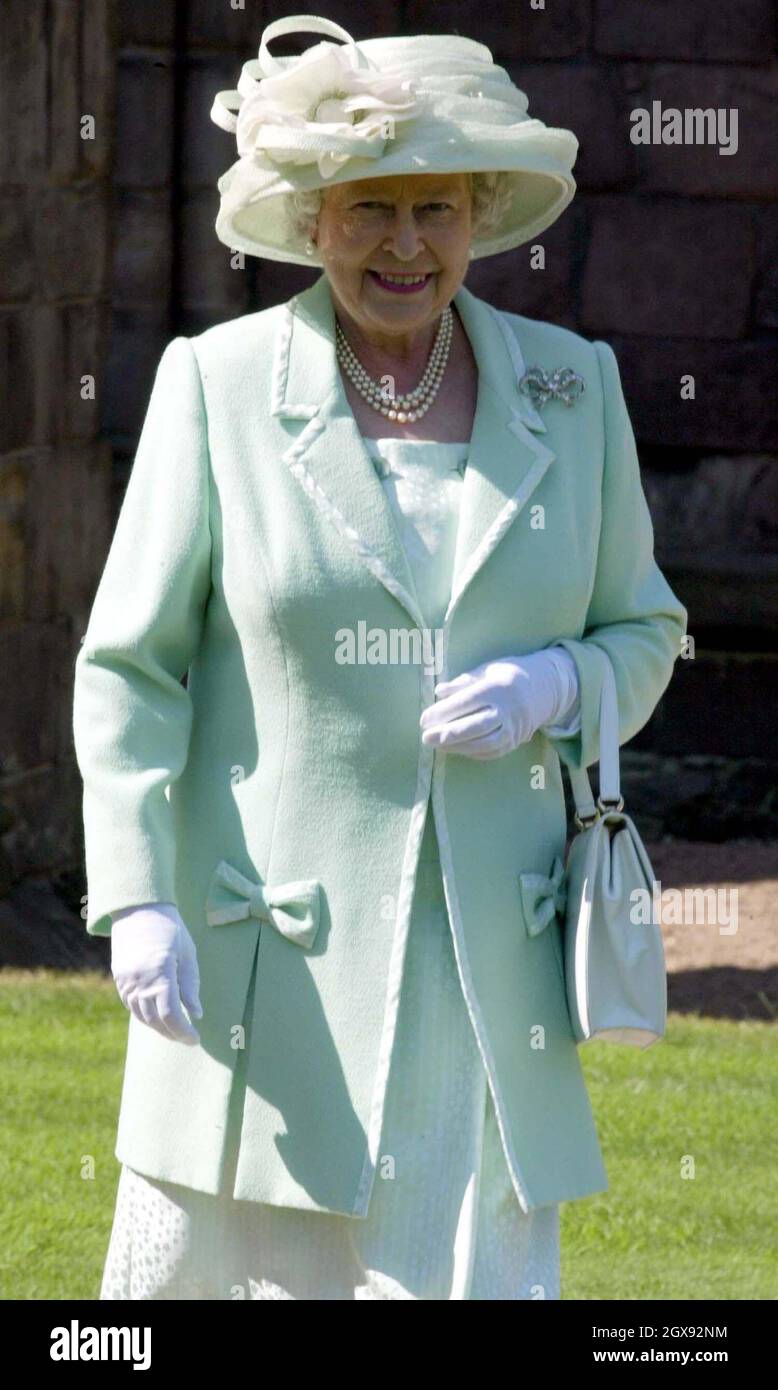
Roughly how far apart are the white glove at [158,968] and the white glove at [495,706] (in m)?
0.37

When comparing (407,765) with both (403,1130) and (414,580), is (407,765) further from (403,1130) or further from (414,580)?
(403,1130)

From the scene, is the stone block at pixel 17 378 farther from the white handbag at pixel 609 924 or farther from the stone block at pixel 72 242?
the white handbag at pixel 609 924

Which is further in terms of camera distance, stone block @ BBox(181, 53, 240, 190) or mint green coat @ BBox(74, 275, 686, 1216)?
stone block @ BBox(181, 53, 240, 190)

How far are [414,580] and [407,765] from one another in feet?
0.73

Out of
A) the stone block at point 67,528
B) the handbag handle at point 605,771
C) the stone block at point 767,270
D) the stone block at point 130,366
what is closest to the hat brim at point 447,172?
the handbag handle at point 605,771

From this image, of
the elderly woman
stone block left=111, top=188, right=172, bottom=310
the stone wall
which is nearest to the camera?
the elderly woman

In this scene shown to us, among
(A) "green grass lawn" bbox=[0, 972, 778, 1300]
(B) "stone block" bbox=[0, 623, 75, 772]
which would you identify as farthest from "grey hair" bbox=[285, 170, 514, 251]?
(B) "stone block" bbox=[0, 623, 75, 772]

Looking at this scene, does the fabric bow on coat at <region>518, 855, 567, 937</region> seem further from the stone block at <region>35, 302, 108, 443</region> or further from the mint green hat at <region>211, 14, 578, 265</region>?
the stone block at <region>35, 302, 108, 443</region>

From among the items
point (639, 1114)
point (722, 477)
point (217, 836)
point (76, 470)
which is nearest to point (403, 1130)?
point (217, 836)

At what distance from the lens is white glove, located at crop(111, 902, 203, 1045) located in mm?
3062

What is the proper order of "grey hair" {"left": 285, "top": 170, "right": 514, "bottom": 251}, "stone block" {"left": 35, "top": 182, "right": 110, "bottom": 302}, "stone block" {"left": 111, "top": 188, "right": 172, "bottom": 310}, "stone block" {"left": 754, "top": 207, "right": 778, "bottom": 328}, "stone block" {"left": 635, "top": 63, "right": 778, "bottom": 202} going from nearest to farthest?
"grey hair" {"left": 285, "top": 170, "right": 514, "bottom": 251}, "stone block" {"left": 35, "top": 182, "right": 110, "bottom": 302}, "stone block" {"left": 111, "top": 188, "right": 172, "bottom": 310}, "stone block" {"left": 635, "top": 63, "right": 778, "bottom": 202}, "stone block" {"left": 754, "top": 207, "right": 778, "bottom": 328}

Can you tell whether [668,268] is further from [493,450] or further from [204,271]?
[493,450]

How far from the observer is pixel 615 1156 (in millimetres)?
5496
